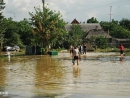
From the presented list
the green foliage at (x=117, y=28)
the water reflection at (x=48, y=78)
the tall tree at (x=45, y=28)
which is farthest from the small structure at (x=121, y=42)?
the water reflection at (x=48, y=78)

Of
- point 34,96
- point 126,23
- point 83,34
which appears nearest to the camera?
point 34,96

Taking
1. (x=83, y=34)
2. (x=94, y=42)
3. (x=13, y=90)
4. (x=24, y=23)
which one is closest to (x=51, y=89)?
(x=13, y=90)

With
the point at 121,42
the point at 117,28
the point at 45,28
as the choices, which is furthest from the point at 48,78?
the point at 117,28

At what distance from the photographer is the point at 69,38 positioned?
266 feet

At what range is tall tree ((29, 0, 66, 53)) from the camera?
163ft

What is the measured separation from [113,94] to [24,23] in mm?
96600

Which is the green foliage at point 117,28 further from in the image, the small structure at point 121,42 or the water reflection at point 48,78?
the water reflection at point 48,78

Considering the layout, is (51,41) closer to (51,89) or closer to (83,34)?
(51,89)

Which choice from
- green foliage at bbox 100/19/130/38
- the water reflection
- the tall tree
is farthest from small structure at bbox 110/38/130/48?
the water reflection

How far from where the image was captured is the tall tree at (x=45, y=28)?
49.7 m

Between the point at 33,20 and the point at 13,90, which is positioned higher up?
the point at 33,20

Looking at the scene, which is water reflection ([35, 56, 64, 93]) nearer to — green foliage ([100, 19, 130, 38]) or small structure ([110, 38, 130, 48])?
small structure ([110, 38, 130, 48])

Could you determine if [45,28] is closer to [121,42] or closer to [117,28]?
[121,42]

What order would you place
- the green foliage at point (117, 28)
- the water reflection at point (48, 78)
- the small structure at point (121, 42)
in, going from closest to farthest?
the water reflection at point (48, 78) < the small structure at point (121, 42) < the green foliage at point (117, 28)
